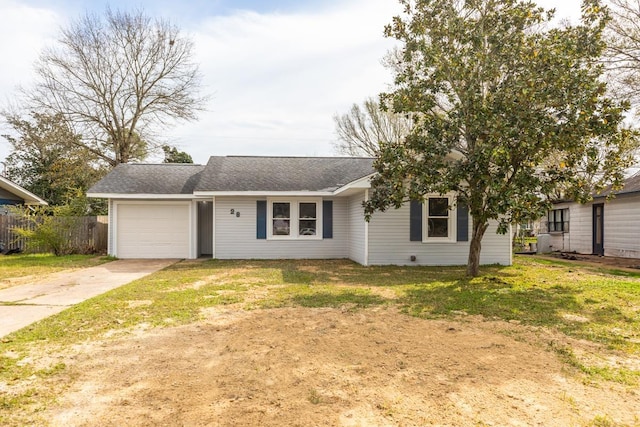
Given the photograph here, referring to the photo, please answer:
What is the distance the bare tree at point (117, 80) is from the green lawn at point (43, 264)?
11.4 m

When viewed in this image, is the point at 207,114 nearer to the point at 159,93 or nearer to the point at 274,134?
the point at 159,93

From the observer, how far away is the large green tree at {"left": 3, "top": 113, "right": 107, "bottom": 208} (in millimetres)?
22516

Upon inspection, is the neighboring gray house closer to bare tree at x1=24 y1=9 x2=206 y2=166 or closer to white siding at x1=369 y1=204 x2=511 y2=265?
white siding at x1=369 y1=204 x2=511 y2=265

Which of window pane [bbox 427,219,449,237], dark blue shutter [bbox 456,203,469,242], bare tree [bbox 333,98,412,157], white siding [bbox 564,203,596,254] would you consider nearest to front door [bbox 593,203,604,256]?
white siding [bbox 564,203,596,254]

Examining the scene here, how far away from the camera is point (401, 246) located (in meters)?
12.1

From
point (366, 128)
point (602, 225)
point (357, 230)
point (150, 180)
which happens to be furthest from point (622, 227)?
point (150, 180)

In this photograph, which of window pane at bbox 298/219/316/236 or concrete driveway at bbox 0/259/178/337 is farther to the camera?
window pane at bbox 298/219/316/236

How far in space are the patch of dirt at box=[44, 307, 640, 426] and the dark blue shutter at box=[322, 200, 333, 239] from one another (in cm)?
876

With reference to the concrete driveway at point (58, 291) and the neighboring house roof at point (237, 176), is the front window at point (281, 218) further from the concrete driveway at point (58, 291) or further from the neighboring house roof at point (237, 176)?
the concrete driveway at point (58, 291)

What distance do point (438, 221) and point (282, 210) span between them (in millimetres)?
5257

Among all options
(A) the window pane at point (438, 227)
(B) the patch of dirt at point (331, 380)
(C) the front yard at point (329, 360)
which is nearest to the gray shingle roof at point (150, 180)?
(C) the front yard at point (329, 360)

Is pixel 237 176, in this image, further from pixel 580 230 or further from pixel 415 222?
pixel 580 230

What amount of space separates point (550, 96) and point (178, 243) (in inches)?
483

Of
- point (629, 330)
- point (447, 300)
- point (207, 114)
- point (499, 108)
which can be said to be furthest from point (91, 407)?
point (207, 114)
